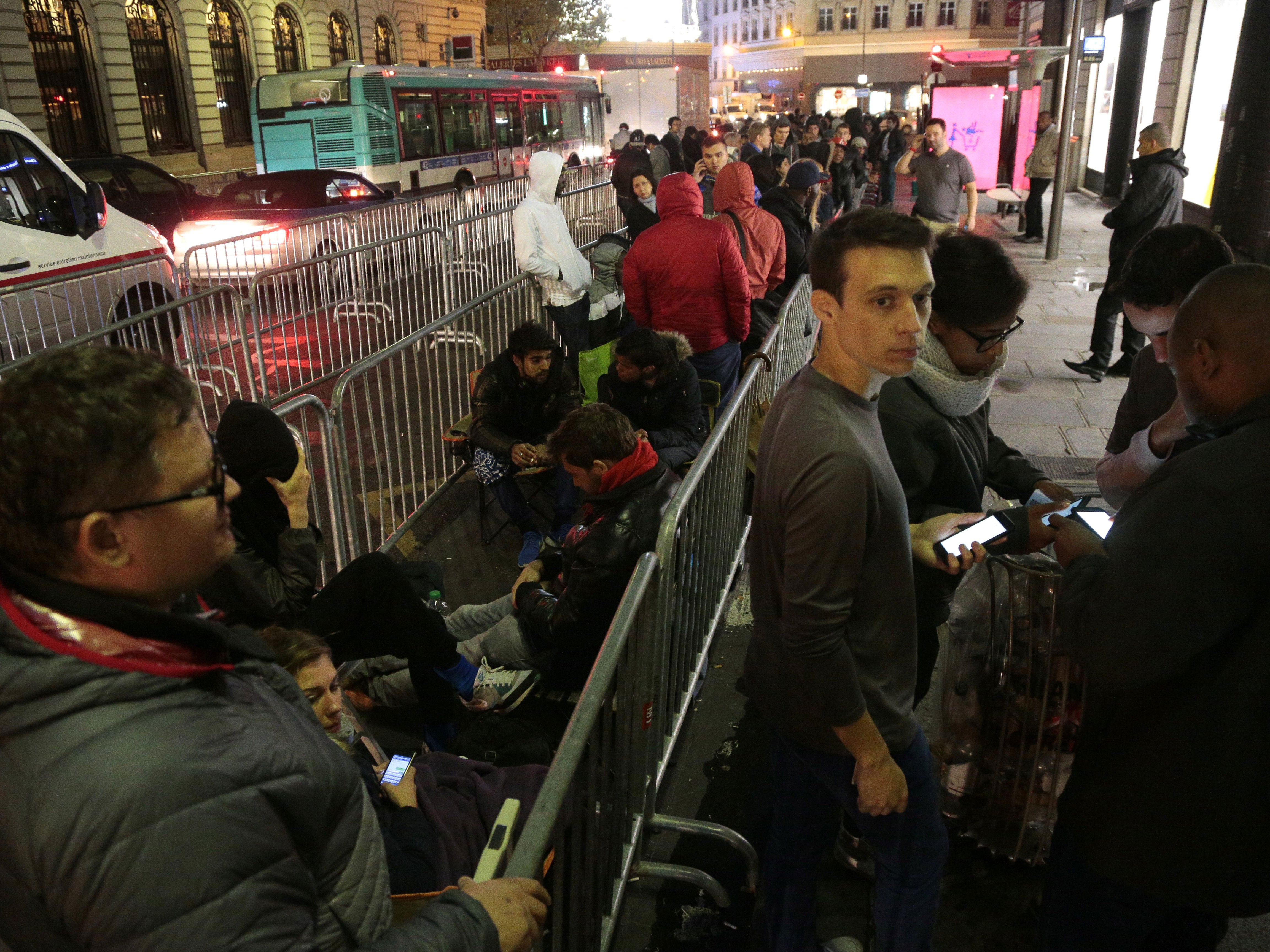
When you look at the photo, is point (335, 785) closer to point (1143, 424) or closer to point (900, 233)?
point (900, 233)

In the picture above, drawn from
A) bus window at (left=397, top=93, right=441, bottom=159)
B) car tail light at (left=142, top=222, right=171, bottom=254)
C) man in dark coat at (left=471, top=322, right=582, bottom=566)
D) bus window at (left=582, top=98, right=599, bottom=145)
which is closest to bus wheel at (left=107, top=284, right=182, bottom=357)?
car tail light at (left=142, top=222, right=171, bottom=254)

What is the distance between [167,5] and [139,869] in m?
30.9

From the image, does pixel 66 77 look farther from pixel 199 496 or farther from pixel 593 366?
pixel 199 496

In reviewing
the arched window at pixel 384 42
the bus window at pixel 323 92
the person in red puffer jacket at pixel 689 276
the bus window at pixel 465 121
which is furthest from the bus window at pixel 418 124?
the arched window at pixel 384 42

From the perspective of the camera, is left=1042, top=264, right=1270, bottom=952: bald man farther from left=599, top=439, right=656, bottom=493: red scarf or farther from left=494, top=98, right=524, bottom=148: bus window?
left=494, top=98, right=524, bottom=148: bus window

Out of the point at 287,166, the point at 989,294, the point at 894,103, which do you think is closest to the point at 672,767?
the point at 989,294

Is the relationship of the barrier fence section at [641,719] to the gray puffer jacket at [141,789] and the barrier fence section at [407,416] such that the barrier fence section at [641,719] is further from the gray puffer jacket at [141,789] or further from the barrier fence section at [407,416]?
the barrier fence section at [407,416]

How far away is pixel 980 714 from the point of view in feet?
9.61

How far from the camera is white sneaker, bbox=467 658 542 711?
3.76 meters

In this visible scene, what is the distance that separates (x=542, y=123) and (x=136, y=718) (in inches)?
1045

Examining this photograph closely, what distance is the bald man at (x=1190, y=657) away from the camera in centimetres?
171

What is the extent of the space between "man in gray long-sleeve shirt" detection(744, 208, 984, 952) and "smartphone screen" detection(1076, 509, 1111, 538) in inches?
14.9

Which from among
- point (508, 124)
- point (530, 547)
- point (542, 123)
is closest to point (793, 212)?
point (530, 547)

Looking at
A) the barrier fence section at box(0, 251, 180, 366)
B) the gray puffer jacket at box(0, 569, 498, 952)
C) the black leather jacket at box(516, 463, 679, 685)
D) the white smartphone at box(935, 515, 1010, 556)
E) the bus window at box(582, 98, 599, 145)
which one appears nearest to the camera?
the gray puffer jacket at box(0, 569, 498, 952)
